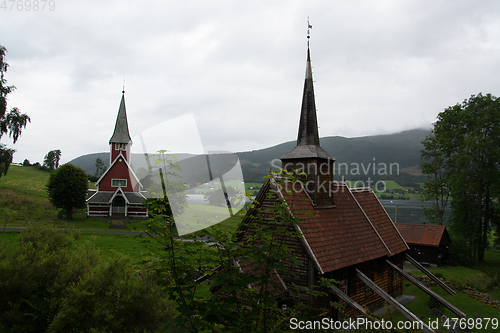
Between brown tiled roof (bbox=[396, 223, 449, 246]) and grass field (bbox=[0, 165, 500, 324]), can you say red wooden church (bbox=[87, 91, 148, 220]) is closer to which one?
grass field (bbox=[0, 165, 500, 324])

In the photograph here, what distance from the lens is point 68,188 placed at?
29.0m

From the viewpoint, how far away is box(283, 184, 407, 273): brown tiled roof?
11200 mm

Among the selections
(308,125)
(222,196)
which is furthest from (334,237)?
(222,196)

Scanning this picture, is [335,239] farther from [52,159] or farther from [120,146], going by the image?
[52,159]

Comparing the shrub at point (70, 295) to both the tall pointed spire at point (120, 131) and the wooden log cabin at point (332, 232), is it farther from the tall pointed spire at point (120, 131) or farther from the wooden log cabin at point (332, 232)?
the tall pointed spire at point (120, 131)

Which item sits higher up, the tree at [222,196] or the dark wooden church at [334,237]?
the tree at [222,196]

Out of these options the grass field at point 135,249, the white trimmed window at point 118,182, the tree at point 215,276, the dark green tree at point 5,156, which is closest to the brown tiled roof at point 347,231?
the grass field at point 135,249

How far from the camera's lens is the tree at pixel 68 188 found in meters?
28.7

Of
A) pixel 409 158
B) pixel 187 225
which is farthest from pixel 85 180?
pixel 409 158

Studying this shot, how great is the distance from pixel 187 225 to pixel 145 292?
185 centimetres

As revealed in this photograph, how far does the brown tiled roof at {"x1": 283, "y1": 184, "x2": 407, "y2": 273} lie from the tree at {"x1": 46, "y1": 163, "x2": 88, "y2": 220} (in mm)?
27131

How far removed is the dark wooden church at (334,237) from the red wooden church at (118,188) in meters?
22.8

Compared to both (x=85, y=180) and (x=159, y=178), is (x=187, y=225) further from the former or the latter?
(x=85, y=180)

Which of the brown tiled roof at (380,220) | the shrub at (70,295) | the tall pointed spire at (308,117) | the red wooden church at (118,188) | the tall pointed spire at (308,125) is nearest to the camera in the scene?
the shrub at (70,295)
